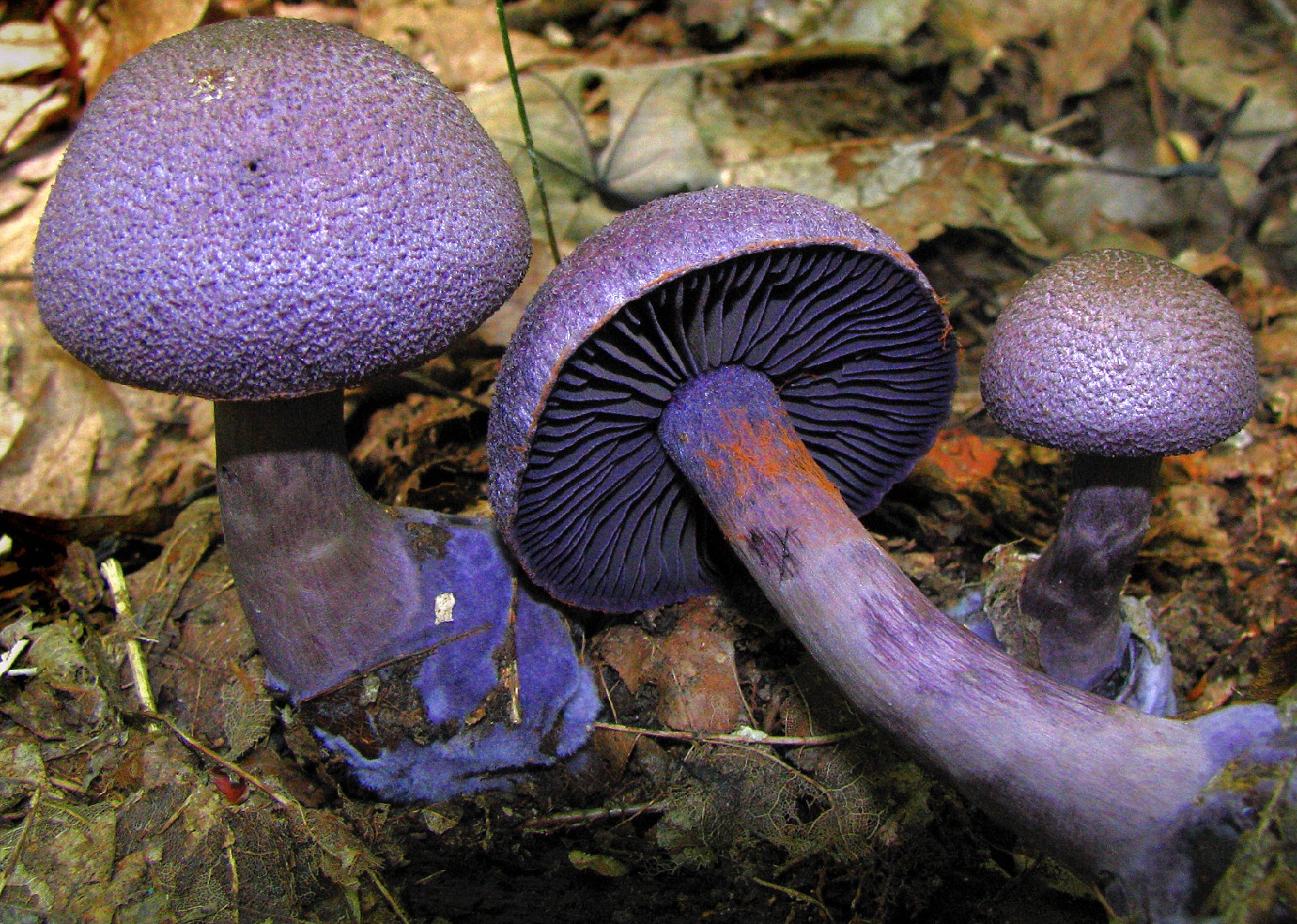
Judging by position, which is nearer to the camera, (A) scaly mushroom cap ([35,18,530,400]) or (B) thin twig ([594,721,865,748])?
(A) scaly mushroom cap ([35,18,530,400])

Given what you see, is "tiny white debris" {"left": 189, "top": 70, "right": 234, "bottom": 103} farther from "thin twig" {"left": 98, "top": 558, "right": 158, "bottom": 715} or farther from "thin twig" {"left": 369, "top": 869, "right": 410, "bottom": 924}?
"thin twig" {"left": 369, "top": 869, "right": 410, "bottom": 924}

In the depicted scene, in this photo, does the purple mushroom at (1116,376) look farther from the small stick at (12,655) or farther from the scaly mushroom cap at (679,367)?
the small stick at (12,655)

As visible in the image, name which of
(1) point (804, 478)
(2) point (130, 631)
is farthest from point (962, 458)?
(2) point (130, 631)

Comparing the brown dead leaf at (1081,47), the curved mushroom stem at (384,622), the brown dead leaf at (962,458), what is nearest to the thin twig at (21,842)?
the curved mushroom stem at (384,622)

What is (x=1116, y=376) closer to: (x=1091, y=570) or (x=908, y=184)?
(x=1091, y=570)

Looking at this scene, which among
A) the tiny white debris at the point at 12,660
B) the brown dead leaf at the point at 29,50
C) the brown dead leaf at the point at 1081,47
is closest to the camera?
the tiny white debris at the point at 12,660

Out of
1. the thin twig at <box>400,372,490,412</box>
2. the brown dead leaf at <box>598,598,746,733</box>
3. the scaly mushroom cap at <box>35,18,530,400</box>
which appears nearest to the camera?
the scaly mushroom cap at <box>35,18,530,400</box>

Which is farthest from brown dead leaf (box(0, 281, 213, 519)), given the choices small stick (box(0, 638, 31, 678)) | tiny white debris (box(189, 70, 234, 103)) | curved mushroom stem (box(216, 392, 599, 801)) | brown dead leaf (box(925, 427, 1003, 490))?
brown dead leaf (box(925, 427, 1003, 490))
